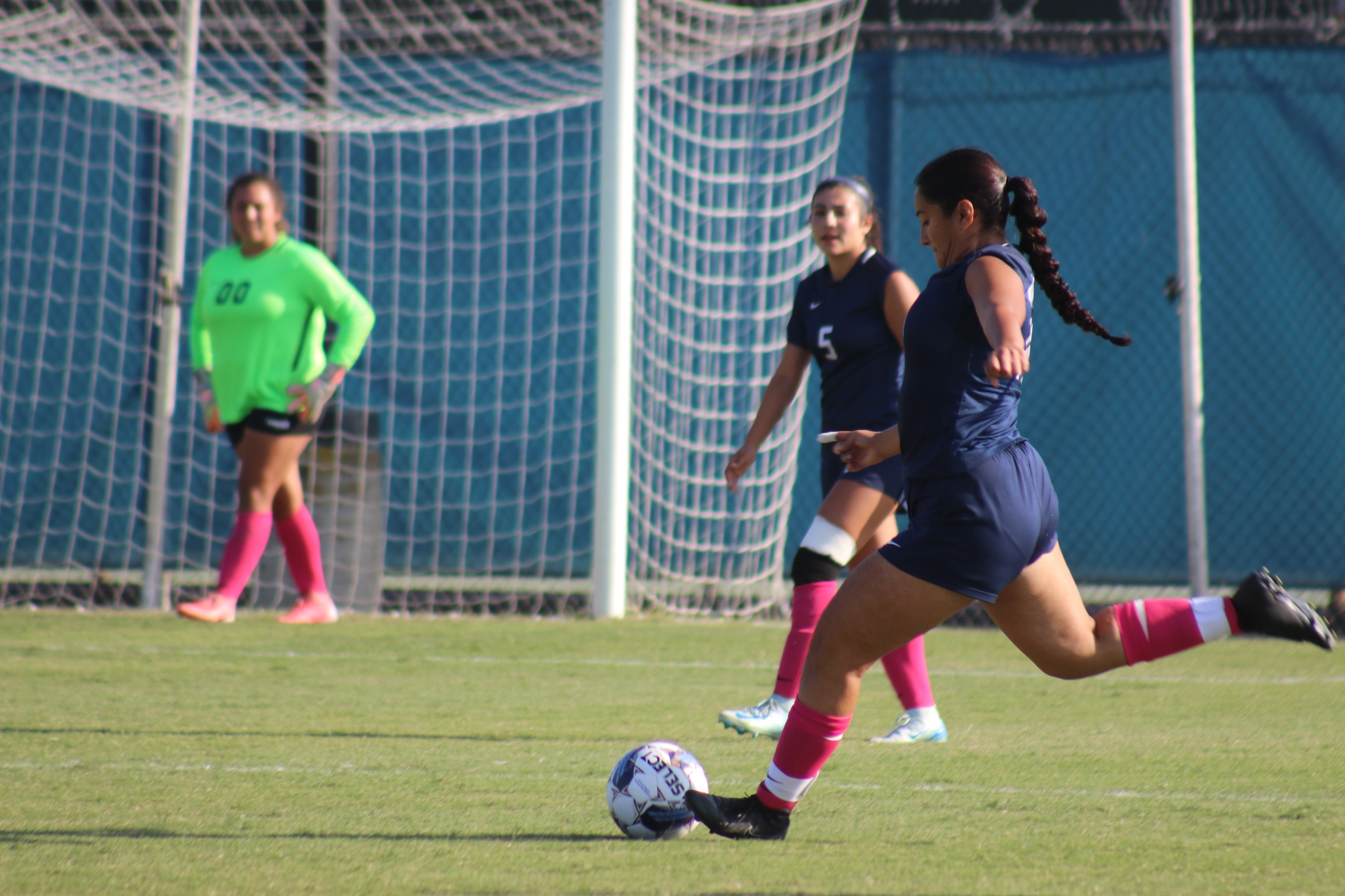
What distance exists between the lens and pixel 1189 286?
9195 mm

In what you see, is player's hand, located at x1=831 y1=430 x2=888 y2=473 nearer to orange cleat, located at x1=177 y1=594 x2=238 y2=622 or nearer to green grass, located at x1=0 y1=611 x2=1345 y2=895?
green grass, located at x1=0 y1=611 x2=1345 y2=895

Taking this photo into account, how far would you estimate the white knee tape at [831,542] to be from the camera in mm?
4977

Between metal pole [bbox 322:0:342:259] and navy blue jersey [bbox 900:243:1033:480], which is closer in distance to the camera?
navy blue jersey [bbox 900:243:1033:480]

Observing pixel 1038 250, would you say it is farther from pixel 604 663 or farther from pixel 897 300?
pixel 604 663

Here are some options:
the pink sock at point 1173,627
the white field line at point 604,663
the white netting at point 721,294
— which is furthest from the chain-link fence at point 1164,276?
the pink sock at point 1173,627

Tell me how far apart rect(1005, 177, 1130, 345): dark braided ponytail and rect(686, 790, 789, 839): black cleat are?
1.32 meters

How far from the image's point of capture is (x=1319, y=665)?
285 inches

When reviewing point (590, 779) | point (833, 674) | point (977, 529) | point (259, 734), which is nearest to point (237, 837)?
point (590, 779)

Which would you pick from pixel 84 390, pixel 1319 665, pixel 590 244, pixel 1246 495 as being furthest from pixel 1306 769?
pixel 84 390

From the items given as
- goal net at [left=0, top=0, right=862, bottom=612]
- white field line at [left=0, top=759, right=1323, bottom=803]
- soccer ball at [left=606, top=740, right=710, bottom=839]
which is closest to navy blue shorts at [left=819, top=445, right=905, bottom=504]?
white field line at [left=0, top=759, right=1323, bottom=803]

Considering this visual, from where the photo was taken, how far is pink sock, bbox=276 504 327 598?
A: 26.5ft

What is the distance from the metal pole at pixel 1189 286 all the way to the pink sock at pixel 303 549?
16.9ft

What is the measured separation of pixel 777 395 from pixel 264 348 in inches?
138

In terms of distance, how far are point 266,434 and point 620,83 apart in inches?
116
